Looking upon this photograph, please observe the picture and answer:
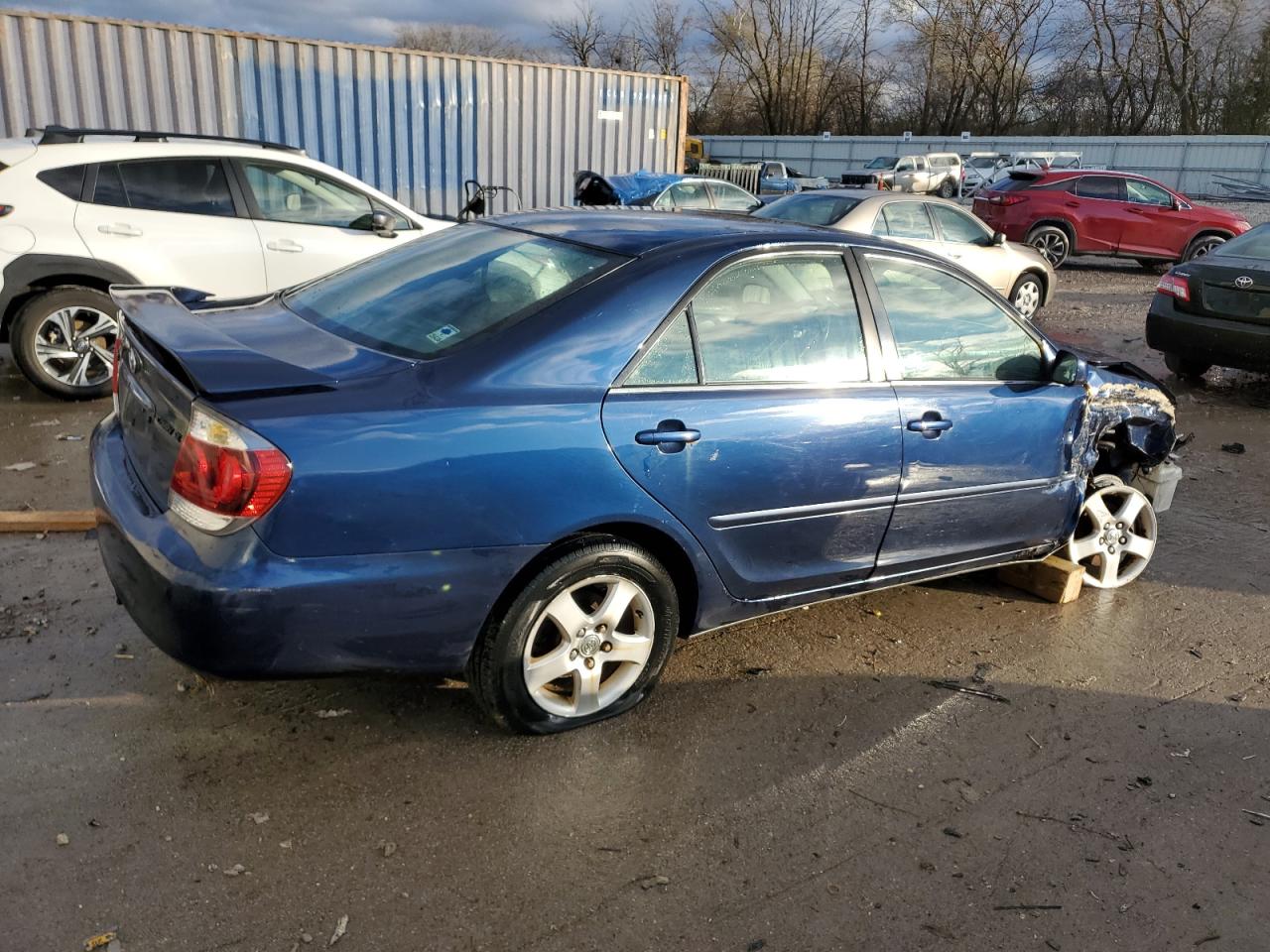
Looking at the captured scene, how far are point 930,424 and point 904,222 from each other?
7109mm

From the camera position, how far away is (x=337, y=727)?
321 cm

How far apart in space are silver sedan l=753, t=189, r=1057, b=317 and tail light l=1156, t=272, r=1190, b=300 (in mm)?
1198

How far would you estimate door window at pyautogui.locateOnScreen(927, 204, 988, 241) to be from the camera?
1055 cm

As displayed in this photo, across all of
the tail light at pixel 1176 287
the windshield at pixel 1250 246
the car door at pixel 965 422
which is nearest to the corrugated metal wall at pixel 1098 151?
the windshield at pixel 1250 246

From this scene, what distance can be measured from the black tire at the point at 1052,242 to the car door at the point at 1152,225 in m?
0.92

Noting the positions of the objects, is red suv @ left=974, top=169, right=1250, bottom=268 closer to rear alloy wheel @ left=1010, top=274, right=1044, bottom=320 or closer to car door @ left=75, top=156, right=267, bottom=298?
rear alloy wheel @ left=1010, top=274, right=1044, bottom=320

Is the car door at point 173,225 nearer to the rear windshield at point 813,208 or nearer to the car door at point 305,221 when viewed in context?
the car door at point 305,221

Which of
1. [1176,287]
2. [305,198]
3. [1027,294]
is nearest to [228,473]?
[305,198]

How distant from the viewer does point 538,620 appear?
300cm

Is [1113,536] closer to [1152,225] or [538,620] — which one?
[538,620]

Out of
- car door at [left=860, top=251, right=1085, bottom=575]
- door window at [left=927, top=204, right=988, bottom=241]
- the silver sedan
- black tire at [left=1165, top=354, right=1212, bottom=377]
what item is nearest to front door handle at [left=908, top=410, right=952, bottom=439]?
car door at [left=860, top=251, right=1085, bottom=575]

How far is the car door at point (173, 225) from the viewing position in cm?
661

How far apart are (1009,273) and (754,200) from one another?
3.85 metres

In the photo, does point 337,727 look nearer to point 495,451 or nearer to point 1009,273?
point 495,451
